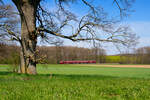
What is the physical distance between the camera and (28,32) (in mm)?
11023

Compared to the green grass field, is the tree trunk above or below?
above

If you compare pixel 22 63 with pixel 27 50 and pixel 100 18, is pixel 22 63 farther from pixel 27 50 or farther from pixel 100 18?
pixel 100 18

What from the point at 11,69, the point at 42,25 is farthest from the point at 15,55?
the point at 42,25

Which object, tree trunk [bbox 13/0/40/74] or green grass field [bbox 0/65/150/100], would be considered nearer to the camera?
green grass field [bbox 0/65/150/100]

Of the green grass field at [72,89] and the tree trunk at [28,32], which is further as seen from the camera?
the tree trunk at [28,32]

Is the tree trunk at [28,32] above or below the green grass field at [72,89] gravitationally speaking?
above

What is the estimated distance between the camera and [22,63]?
449 inches

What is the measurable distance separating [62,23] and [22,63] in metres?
3.98

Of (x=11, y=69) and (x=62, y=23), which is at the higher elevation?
Answer: (x=62, y=23)

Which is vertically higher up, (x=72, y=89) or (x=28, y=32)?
(x=28, y=32)

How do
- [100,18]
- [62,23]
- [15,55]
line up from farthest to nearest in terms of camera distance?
1. [15,55]
2. [62,23]
3. [100,18]

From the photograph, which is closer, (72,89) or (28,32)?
(72,89)

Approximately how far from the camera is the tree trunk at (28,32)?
35.8 feet

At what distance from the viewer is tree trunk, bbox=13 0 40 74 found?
10.9 meters
